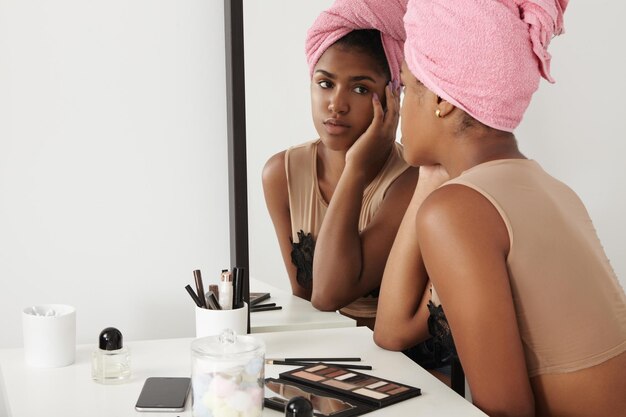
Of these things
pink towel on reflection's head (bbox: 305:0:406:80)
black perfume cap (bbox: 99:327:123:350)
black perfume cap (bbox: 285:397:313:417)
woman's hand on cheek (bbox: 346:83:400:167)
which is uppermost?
pink towel on reflection's head (bbox: 305:0:406:80)

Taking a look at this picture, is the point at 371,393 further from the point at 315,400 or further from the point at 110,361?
the point at 110,361

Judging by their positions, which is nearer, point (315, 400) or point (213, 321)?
point (315, 400)

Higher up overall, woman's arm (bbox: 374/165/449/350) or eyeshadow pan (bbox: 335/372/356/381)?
woman's arm (bbox: 374/165/449/350)

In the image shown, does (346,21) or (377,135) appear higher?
(346,21)

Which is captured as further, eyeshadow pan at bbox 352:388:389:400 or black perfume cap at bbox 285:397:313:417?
eyeshadow pan at bbox 352:388:389:400

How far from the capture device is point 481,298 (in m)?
1.01

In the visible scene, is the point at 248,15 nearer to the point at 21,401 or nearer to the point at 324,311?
the point at 324,311

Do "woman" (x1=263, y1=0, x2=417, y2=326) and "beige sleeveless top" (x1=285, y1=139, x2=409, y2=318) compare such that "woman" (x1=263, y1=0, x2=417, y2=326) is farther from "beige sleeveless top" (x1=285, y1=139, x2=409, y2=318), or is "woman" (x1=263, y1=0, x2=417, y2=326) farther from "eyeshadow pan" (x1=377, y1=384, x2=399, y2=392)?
"eyeshadow pan" (x1=377, y1=384, x2=399, y2=392)

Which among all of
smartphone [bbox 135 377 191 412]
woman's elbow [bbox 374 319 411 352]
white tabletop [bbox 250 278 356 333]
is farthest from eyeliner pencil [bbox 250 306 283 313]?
smartphone [bbox 135 377 191 412]

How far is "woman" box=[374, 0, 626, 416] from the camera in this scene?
3.37ft

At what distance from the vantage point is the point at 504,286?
3.34ft

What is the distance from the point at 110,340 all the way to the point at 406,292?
48cm

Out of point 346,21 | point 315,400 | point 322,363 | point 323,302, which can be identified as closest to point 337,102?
point 346,21

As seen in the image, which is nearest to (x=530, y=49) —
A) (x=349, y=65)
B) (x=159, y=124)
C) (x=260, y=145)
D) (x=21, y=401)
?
(x=349, y=65)
